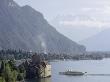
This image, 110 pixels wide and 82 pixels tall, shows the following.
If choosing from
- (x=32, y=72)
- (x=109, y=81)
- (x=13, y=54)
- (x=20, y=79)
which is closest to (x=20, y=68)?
(x=32, y=72)

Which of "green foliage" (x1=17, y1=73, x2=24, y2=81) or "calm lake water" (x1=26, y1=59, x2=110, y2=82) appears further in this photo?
"calm lake water" (x1=26, y1=59, x2=110, y2=82)

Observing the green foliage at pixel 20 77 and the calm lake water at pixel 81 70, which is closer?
the green foliage at pixel 20 77

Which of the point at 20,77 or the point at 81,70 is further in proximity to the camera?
the point at 81,70

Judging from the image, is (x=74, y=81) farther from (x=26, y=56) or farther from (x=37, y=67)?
(x=26, y=56)

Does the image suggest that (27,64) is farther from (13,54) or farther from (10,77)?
(13,54)

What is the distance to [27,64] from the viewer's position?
9650 centimetres

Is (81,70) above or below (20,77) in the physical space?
above

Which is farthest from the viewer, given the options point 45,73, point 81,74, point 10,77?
point 81,74

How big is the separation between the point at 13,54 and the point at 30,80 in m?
93.7

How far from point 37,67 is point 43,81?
38.2ft

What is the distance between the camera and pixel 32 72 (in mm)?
93125

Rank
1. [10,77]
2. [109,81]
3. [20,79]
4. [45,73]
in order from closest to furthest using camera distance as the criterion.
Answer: [10,77] → [20,79] → [109,81] → [45,73]

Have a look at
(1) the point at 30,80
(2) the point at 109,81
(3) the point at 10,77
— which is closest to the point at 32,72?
(1) the point at 30,80

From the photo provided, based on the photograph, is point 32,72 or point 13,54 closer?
point 32,72
